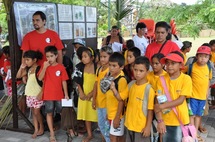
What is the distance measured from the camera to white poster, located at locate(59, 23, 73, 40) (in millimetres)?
5547

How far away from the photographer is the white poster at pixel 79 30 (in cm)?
609

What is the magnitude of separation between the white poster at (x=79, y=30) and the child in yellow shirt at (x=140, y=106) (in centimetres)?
372

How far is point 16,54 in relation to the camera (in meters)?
4.10

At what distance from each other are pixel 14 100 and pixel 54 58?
3.41ft

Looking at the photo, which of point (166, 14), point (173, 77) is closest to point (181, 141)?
point (173, 77)

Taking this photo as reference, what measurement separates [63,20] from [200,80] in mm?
3217

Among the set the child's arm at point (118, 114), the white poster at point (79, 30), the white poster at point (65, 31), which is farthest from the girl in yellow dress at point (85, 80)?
the white poster at point (79, 30)

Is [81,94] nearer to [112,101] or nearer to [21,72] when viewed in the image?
[112,101]

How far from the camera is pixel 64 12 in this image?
562cm

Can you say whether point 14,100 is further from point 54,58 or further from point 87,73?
point 87,73

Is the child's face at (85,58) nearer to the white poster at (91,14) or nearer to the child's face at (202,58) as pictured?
the child's face at (202,58)

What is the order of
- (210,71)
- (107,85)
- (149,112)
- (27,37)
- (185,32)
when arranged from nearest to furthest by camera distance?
1. (149,112)
2. (107,85)
3. (210,71)
4. (27,37)
5. (185,32)

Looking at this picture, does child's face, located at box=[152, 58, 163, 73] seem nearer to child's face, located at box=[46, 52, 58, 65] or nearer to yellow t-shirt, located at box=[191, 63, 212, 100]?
yellow t-shirt, located at box=[191, 63, 212, 100]

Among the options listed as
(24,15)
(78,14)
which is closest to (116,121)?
(24,15)
